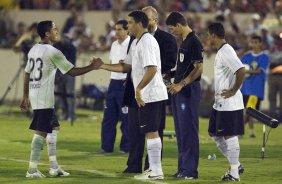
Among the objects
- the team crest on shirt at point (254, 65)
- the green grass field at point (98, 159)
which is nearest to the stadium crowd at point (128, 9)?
the green grass field at point (98, 159)

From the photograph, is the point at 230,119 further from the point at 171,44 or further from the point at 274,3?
the point at 274,3

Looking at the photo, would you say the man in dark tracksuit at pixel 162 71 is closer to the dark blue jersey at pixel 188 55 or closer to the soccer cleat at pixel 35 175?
the dark blue jersey at pixel 188 55

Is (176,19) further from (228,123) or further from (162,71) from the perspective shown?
(228,123)

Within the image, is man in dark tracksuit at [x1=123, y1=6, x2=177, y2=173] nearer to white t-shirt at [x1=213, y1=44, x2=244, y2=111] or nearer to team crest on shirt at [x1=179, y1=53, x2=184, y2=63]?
team crest on shirt at [x1=179, y1=53, x2=184, y2=63]

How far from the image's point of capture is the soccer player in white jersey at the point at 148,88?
17.1 meters

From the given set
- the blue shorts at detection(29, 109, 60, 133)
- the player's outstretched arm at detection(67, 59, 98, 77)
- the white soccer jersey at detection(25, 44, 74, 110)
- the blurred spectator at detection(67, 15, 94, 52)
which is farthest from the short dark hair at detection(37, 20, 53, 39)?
the blurred spectator at detection(67, 15, 94, 52)

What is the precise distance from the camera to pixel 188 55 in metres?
17.6

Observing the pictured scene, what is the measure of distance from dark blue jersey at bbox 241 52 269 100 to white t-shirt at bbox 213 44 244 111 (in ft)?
29.2

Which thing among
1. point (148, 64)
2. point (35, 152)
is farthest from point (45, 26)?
Answer: point (35, 152)

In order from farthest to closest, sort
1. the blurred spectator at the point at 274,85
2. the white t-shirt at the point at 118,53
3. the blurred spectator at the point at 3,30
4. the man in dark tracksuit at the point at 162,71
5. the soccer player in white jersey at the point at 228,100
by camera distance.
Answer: the blurred spectator at the point at 3,30 → the blurred spectator at the point at 274,85 → the white t-shirt at the point at 118,53 → the man in dark tracksuit at the point at 162,71 → the soccer player in white jersey at the point at 228,100

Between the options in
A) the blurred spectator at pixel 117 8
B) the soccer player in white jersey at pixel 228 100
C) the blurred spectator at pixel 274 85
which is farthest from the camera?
the blurred spectator at pixel 117 8

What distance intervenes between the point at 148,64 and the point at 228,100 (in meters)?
1.27

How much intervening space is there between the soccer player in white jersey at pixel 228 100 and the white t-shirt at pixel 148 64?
0.81m

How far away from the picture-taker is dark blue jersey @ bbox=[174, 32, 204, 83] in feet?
57.4
